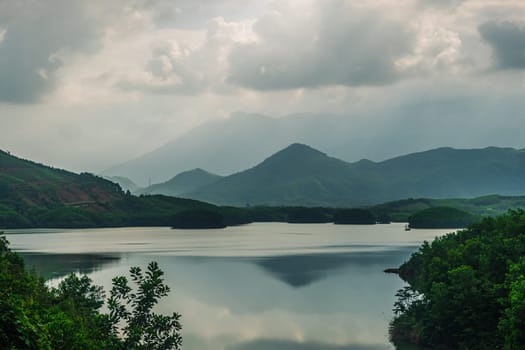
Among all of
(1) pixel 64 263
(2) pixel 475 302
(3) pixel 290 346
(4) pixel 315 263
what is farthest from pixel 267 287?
(2) pixel 475 302

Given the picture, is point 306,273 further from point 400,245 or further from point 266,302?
point 400,245

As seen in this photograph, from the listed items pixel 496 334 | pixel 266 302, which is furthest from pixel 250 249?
pixel 496 334

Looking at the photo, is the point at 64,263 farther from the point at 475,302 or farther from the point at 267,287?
the point at 475,302

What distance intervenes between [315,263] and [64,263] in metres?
54.8

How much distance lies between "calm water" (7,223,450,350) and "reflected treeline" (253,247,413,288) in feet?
0.66

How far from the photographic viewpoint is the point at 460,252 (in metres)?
64.1

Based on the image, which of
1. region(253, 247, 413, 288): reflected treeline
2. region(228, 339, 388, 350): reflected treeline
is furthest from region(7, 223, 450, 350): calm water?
region(253, 247, 413, 288): reflected treeline

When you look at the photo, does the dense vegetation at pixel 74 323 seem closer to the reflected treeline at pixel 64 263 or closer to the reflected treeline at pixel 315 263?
the reflected treeline at pixel 315 263

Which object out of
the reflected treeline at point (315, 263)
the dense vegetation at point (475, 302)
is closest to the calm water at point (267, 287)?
the reflected treeline at point (315, 263)

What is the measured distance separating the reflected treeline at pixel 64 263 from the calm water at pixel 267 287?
0.21 metres

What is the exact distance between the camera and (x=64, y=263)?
13688 centimetres

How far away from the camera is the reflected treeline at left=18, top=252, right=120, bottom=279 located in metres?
120

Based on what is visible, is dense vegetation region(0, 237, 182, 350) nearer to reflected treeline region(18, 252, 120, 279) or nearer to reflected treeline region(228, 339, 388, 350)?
reflected treeline region(228, 339, 388, 350)

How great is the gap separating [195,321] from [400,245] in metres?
122
